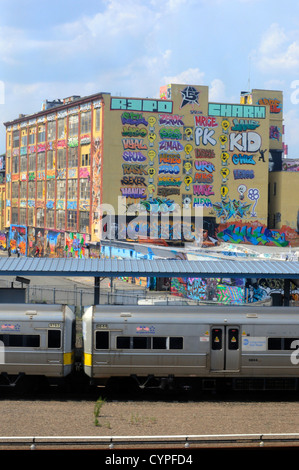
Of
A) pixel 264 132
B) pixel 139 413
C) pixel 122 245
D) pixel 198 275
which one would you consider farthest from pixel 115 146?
pixel 139 413

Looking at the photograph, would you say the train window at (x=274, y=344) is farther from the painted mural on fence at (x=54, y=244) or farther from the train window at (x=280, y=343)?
the painted mural on fence at (x=54, y=244)

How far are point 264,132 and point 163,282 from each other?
83.7ft

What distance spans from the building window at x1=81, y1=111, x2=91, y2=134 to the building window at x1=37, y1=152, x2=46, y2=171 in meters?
14.1

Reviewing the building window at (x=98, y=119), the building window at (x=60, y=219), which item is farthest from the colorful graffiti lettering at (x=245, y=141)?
the building window at (x=60, y=219)

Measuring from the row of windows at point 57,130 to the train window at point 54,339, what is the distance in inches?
2133

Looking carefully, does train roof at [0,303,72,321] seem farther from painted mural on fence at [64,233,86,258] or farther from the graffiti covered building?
painted mural on fence at [64,233,86,258]

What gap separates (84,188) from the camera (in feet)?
262

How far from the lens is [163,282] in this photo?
62.4m

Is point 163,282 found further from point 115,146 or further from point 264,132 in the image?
point 264,132

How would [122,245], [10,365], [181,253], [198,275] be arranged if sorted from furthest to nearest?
1. [122,245]
2. [181,253]
3. [198,275]
4. [10,365]

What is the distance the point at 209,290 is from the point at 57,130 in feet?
134

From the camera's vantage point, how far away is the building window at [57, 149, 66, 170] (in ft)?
282

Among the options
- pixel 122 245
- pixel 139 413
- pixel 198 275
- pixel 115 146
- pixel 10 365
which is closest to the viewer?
pixel 139 413

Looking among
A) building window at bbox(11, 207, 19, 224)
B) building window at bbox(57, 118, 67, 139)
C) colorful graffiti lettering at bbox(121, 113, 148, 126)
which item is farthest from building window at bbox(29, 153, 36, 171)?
colorful graffiti lettering at bbox(121, 113, 148, 126)
